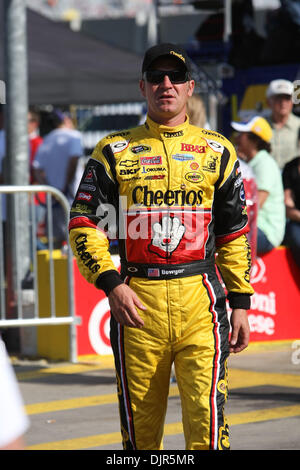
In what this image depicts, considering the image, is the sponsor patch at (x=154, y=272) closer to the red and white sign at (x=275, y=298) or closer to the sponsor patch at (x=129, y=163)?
the sponsor patch at (x=129, y=163)

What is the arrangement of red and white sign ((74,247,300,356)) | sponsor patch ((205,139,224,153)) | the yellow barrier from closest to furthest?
sponsor patch ((205,139,224,153)), the yellow barrier, red and white sign ((74,247,300,356))

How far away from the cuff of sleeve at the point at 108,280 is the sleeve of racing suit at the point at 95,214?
33mm

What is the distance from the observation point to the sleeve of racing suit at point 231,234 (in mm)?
4305

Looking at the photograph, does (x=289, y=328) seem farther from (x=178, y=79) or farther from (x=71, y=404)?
(x=178, y=79)

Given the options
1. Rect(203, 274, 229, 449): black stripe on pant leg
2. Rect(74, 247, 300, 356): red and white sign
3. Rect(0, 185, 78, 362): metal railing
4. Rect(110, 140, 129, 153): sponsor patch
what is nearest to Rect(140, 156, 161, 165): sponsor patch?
Rect(110, 140, 129, 153): sponsor patch

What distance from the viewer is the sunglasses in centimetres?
425

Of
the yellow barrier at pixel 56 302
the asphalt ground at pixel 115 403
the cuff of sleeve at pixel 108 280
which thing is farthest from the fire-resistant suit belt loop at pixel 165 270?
the yellow barrier at pixel 56 302

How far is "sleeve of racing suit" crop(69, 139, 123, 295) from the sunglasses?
334 mm

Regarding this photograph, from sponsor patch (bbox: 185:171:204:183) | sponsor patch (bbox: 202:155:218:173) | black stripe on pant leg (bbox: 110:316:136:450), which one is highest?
sponsor patch (bbox: 202:155:218:173)

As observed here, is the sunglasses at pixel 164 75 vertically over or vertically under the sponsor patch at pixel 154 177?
over

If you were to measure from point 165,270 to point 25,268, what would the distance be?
215 inches

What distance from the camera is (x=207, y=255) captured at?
427 cm

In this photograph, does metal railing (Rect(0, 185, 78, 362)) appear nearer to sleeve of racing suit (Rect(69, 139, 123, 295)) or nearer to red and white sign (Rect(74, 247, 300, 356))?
red and white sign (Rect(74, 247, 300, 356))
